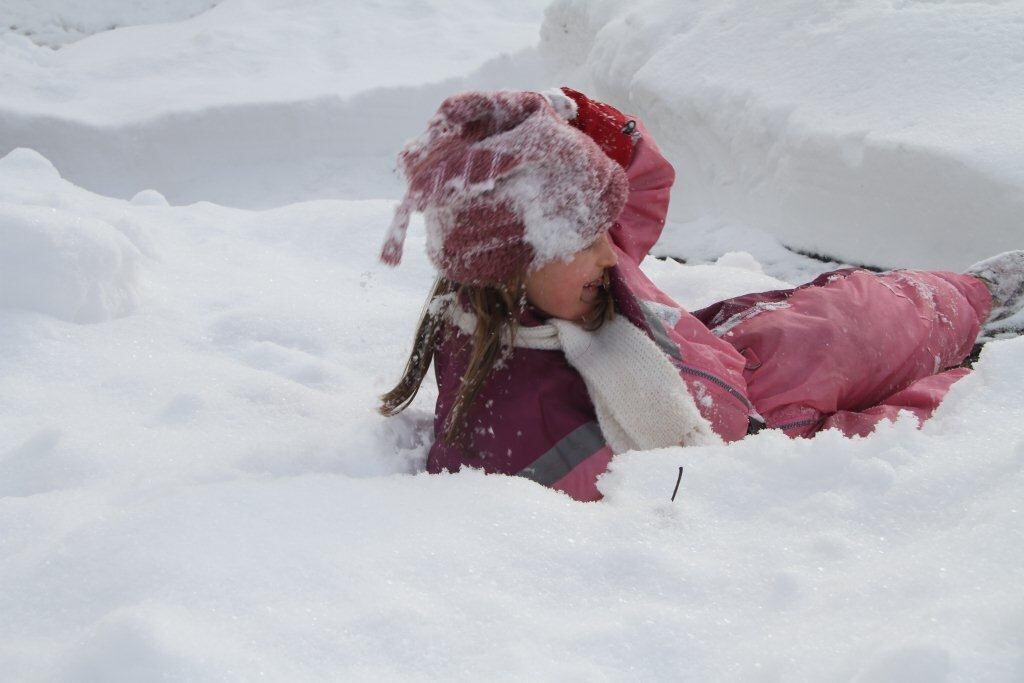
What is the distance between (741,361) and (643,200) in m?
0.36

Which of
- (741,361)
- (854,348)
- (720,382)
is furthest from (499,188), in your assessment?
(854,348)

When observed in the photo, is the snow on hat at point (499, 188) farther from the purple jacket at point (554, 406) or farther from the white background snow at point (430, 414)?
the white background snow at point (430, 414)

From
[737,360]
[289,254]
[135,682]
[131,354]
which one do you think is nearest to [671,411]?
[737,360]

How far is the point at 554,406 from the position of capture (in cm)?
144

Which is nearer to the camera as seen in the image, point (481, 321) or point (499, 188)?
point (499, 188)

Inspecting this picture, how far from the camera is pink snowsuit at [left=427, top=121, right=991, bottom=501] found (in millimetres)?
1439

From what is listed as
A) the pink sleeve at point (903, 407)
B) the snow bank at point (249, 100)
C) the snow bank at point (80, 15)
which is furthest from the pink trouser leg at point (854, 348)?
the snow bank at point (80, 15)

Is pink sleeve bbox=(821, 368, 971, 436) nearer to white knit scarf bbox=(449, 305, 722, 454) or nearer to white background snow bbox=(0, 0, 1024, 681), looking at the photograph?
white knit scarf bbox=(449, 305, 722, 454)

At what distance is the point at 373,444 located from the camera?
1.48m

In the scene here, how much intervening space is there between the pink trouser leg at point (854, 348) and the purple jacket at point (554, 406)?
0.12 meters

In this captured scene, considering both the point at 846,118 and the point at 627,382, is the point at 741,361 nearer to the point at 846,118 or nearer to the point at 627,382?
the point at 627,382

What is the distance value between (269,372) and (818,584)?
120cm

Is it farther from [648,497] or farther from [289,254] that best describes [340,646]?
[289,254]

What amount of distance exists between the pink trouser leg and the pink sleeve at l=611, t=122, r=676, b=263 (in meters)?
0.26
